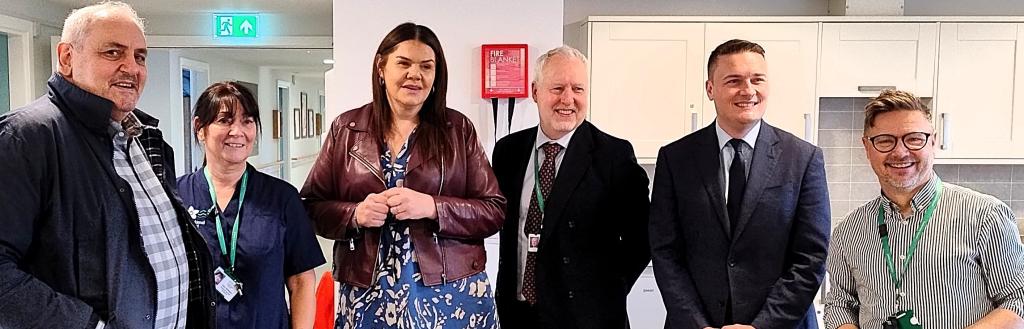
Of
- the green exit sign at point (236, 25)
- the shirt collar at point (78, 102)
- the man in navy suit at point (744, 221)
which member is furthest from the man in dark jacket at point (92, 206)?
the green exit sign at point (236, 25)

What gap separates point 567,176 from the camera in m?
1.96

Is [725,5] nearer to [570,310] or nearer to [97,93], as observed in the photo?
[570,310]

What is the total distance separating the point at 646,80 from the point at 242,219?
8.34 feet

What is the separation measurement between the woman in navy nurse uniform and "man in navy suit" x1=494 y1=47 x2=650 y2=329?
1.87 feet

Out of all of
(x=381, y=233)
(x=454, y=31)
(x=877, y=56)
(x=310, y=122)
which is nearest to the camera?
(x=381, y=233)

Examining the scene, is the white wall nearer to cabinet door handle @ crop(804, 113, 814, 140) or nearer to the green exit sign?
cabinet door handle @ crop(804, 113, 814, 140)

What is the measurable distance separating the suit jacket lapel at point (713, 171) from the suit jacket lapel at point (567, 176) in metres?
0.30

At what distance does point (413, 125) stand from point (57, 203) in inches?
31.2

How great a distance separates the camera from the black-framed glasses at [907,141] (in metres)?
1.65

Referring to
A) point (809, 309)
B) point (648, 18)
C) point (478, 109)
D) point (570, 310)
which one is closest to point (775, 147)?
point (809, 309)

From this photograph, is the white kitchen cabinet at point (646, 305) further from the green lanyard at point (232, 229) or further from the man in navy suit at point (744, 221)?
the green lanyard at point (232, 229)

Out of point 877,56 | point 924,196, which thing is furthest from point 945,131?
point 924,196

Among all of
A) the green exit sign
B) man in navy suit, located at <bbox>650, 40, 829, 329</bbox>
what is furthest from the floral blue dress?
the green exit sign

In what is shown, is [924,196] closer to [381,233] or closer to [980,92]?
[381,233]
